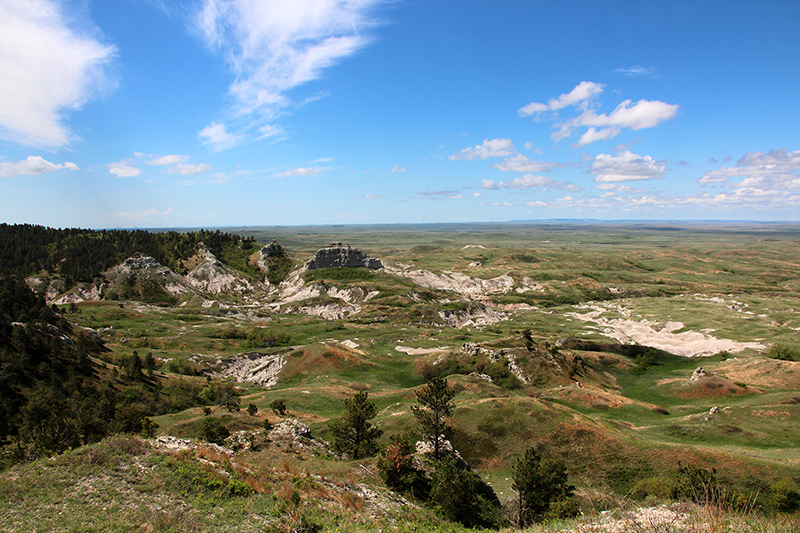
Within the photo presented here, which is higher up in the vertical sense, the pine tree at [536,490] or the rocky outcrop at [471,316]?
the pine tree at [536,490]

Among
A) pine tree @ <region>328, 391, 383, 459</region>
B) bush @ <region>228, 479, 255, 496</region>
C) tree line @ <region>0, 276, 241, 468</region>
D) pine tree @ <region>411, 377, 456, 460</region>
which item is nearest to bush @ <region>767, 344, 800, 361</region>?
pine tree @ <region>411, 377, 456, 460</region>

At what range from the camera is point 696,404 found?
225ft

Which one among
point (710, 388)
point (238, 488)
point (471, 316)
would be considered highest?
point (238, 488)

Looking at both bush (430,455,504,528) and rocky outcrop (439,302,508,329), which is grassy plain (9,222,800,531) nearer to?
rocky outcrop (439,302,508,329)

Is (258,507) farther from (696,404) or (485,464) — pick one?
(696,404)

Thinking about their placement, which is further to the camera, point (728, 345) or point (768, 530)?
point (728, 345)

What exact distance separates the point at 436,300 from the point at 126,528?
177 metres

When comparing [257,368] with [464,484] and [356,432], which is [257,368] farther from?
[464,484]

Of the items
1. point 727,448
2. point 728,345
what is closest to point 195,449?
point 727,448

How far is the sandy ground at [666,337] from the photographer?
11181 centimetres

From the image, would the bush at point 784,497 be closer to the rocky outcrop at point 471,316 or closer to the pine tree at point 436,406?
the pine tree at point 436,406

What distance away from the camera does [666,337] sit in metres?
130

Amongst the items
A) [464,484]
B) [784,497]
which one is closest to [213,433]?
[464,484]

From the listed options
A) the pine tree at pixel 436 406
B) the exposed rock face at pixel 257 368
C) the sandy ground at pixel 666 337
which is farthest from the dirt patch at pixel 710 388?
the exposed rock face at pixel 257 368
